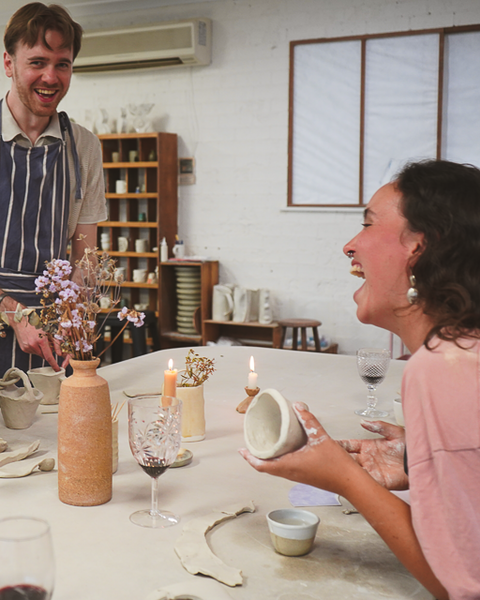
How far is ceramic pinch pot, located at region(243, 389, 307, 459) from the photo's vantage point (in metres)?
0.90

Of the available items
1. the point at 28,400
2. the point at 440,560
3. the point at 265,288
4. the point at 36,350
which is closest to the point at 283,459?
the point at 440,560

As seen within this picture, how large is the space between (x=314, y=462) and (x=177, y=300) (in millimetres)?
4769

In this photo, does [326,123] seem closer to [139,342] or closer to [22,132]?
[139,342]

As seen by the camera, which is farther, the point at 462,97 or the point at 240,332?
the point at 240,332

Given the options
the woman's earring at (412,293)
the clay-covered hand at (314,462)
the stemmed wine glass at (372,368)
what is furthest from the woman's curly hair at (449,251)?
the stemmed wine glass at (372,368)

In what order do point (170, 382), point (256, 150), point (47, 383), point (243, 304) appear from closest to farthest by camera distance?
point (170, 382), point (47, 383), point (243, 304), point (256, 150)

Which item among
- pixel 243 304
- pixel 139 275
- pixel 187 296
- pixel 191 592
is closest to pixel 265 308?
pixel 243 304

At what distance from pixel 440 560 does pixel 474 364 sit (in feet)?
0.81

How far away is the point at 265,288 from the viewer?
211 inches

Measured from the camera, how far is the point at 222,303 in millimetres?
5230

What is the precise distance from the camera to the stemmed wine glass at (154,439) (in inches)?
41.1

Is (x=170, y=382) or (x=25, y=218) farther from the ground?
(x=25, y=218)

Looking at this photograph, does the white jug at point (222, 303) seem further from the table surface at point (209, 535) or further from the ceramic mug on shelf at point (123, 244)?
the table surface at point (209, 535)

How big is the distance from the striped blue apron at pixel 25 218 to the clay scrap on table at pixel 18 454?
83 centimetres
